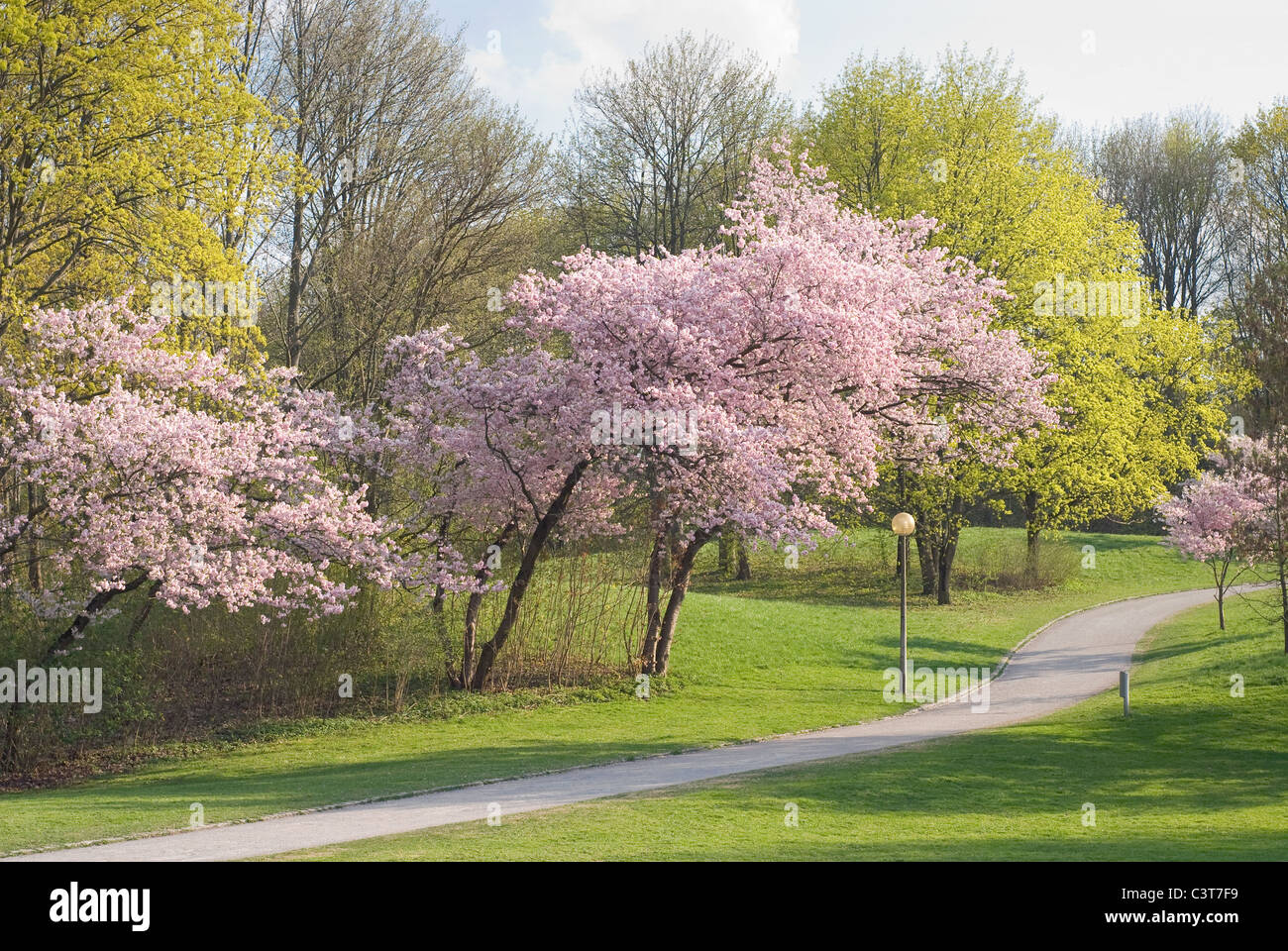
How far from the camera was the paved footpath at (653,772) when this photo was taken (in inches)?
435

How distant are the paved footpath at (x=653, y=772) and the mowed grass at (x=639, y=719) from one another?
26.0 inches

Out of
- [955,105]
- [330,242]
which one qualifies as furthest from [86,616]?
[955,105]

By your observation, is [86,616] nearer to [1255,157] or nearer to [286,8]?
[286,8]

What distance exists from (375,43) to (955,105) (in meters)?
16.9

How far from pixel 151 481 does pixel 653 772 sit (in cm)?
827

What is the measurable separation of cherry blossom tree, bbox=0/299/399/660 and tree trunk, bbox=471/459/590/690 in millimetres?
3191

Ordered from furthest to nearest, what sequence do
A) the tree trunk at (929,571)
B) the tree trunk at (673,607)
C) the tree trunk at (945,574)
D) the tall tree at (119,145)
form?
the tree trunk at (929,571) → the tree trunk at (945,574) → the tree trunk at (673,607) → the tall tree at (119,145)

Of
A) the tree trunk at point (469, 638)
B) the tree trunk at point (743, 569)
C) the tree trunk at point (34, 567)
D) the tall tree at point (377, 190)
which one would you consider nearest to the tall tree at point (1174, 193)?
the tree trunk at point (743, 569)

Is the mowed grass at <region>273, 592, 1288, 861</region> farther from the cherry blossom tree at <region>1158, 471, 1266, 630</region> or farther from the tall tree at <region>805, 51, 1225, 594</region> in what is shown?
the tall tree at <region>805, 51, 1225, 594</region>

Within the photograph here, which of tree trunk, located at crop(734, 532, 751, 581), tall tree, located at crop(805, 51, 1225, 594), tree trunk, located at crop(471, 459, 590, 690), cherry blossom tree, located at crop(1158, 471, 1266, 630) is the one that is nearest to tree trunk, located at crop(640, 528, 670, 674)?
tree trunk, located at crop(471, 459, 590, 690)

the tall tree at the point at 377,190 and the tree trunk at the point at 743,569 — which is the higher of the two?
the tall tree at the point at 377,190

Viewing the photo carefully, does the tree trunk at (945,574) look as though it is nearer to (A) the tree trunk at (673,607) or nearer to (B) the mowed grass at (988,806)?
(A) the tree trunk at (673,607)

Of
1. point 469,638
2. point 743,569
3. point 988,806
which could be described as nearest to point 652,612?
point 469,638

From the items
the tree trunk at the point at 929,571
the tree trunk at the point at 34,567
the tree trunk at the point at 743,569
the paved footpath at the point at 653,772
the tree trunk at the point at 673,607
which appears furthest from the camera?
the tree trunk at the point at 743,569
